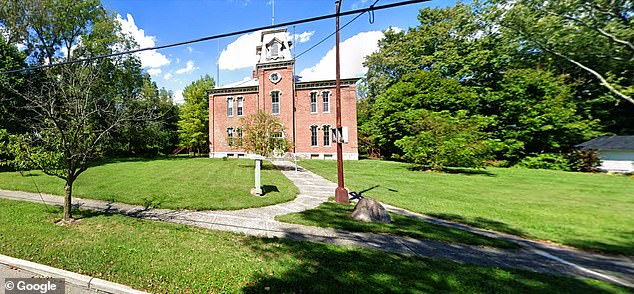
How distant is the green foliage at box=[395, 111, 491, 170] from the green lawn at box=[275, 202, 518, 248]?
11250 mm

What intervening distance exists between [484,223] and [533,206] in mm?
3113

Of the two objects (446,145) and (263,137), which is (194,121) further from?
(446,145)

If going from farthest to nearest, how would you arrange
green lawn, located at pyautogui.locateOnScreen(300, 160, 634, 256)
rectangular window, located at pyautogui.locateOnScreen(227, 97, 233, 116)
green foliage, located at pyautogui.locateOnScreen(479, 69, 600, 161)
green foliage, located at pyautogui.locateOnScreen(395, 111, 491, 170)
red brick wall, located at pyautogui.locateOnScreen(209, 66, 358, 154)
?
rectangular window, located at pyautogui.locateOnScreen(227, 97, 233, 116), red brick wall, located at pyautogui.locateOnScreen(209, 66, 358, 154), green foliage, located at pyautogui.locateOnScreen(479, 69, 600, 161), green foliage, located at pyautogui.locateOnScreen(395, 111, 491, 170), green lawn, located at pyautogui.locateOnScreen(300, 160, 634, 256)

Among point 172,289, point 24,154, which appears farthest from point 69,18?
point 172,289

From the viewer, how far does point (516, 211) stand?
729 cm

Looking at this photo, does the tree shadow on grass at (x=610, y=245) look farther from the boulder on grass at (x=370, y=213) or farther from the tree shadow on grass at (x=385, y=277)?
the boulder on grass at (x=370, y=213)

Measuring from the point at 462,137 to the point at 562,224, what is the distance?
11.0 m

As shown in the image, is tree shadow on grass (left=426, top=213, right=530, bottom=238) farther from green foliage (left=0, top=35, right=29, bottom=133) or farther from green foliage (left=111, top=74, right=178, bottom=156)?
green foliage (left=111, top=74, right=178, bottom=156)

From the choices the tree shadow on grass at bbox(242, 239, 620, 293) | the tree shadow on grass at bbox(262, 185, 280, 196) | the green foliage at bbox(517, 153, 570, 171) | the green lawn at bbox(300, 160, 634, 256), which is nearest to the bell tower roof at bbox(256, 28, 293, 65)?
the tree shadow on grass at bbox(262, 185, 280, 196)

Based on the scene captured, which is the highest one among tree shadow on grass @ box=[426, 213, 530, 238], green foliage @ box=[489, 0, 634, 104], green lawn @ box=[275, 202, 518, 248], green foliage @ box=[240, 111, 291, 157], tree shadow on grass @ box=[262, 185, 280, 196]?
green foliage @ box=[489, 0, 634, 104]

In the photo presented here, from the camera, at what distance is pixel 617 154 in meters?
18.6

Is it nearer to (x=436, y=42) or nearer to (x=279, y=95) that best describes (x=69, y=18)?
(x=279, y=95)

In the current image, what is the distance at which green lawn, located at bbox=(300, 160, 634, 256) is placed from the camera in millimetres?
5496

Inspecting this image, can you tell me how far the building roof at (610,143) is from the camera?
18.5m
